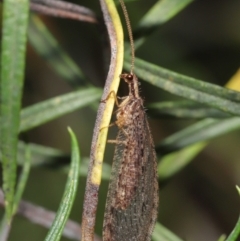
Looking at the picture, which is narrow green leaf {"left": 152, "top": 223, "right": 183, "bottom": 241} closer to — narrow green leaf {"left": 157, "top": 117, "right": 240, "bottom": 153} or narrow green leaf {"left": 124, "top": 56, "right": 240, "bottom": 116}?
narrow green leaf {"left": 157, "top": 117, "right": 240, "bottom": 153}

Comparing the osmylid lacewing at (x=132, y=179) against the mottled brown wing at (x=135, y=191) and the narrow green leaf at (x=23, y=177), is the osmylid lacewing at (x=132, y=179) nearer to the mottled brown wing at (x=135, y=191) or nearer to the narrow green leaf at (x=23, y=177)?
the mottled brown wing at (x=135, y=191)

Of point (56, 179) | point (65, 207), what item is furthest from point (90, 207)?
point (56, 179)

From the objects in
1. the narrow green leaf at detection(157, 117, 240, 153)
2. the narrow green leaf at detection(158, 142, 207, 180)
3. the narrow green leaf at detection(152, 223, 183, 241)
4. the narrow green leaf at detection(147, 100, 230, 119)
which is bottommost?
the narrow green leaf at detection(152, 223, 183, 241)

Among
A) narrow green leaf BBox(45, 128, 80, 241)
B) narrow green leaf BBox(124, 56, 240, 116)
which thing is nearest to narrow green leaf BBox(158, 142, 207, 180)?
narrow green leaf BBox(124, 56, 240, 116)

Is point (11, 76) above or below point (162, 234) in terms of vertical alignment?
above

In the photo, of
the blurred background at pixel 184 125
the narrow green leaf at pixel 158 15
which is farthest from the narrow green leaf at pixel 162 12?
the blurred background at pixel 184 125

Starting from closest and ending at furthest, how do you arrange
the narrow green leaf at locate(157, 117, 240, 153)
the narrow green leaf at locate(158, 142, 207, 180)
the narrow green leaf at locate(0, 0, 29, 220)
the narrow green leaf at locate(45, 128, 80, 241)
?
the narrow green leaf at locate(0, 0, 29, 220), the narrow green leaf at locate(45, 128, 80, 241), the narrow green leaf at locate(157, 117, 240, 153), the narrow green leaf at locate(158, 142, 207, 180)

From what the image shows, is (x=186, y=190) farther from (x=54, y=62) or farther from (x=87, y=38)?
(x=54, y=62)

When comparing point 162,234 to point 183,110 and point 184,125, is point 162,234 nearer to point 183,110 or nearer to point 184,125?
point 183,110

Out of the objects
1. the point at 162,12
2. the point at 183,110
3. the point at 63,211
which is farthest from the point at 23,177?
the point at 162,12
